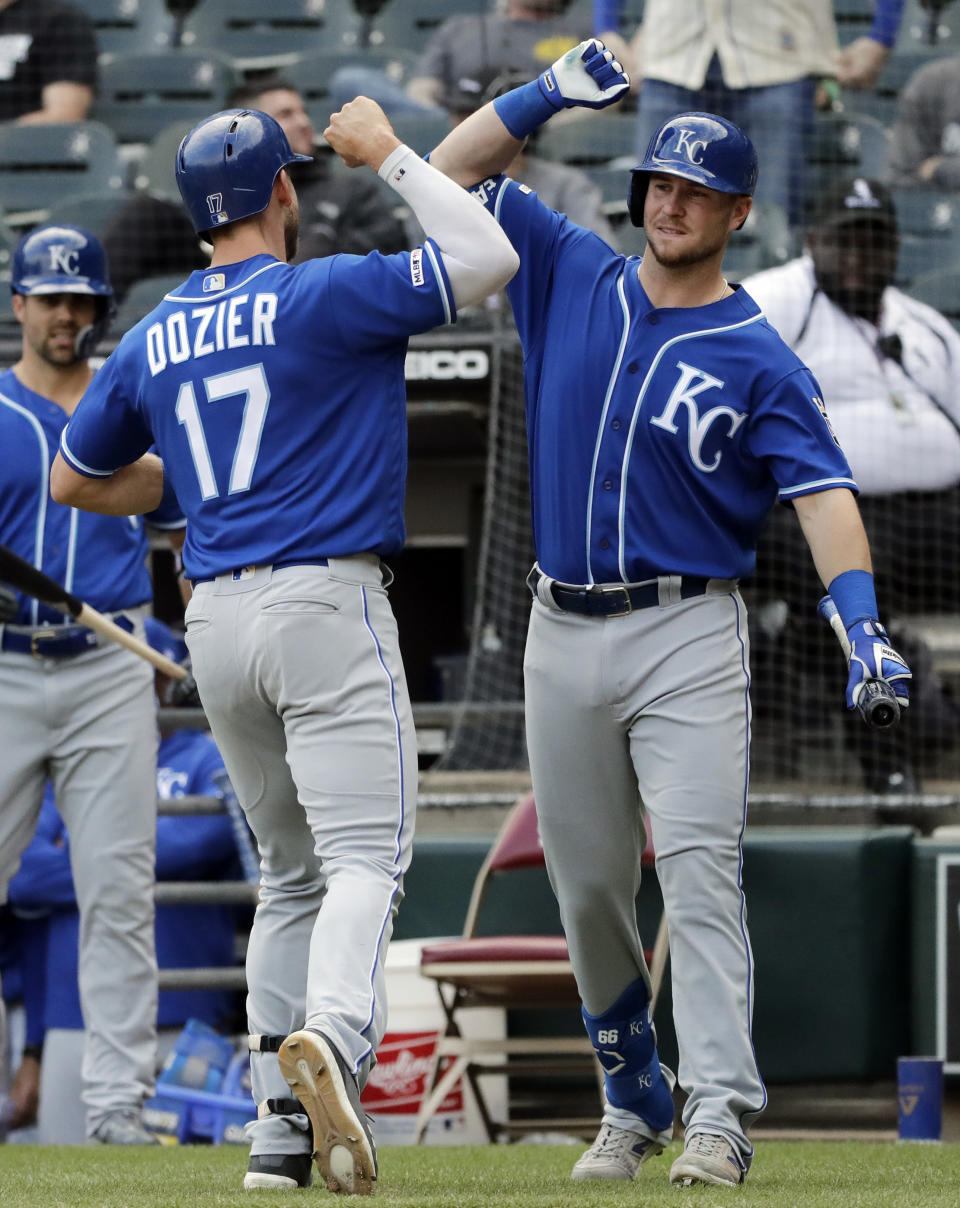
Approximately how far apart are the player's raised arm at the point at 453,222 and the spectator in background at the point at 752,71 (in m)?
4.64

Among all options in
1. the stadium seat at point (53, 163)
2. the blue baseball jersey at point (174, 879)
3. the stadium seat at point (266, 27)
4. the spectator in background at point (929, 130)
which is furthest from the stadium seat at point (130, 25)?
the blue baseball jersey at point (174, 879)

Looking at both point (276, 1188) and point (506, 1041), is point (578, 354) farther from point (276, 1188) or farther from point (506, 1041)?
point (506, 1041)

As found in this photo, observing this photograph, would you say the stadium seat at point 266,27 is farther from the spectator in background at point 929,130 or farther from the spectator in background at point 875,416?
the spectator in background at point 875,416

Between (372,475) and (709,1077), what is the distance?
1156 mm

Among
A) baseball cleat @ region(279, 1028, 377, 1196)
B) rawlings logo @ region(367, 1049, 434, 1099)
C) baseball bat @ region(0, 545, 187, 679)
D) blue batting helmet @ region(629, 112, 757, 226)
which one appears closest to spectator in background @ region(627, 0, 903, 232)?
baseball bat @ region(0, 545, 187, 679)

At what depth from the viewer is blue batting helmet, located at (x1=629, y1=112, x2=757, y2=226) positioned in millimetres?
3338

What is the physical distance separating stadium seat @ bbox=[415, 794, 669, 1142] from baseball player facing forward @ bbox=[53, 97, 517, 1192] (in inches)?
69.7

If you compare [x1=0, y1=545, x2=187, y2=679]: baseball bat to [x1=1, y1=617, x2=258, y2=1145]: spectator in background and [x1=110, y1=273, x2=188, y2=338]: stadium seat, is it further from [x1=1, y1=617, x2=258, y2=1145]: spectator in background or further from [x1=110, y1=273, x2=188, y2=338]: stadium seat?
[x1=110, y1=273, x2=188, y2=338]: stadium seat

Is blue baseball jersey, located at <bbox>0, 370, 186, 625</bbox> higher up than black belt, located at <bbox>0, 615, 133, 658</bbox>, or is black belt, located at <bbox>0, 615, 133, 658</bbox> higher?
blue baseball jersey, located at <bbox>0, 370, 186, 625</bbox>

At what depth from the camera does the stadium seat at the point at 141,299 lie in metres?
7.27

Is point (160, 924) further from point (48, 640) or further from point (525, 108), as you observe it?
point (525, 108)

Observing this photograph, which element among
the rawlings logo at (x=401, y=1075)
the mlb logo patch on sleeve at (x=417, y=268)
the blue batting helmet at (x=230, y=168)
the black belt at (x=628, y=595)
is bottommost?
the rawlings logo at (x=401, y=1075)

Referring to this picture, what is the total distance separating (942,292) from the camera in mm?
7871

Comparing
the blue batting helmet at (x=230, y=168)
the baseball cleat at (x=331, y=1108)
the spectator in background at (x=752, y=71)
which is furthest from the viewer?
the spectator in background at (x=752, y=71)
